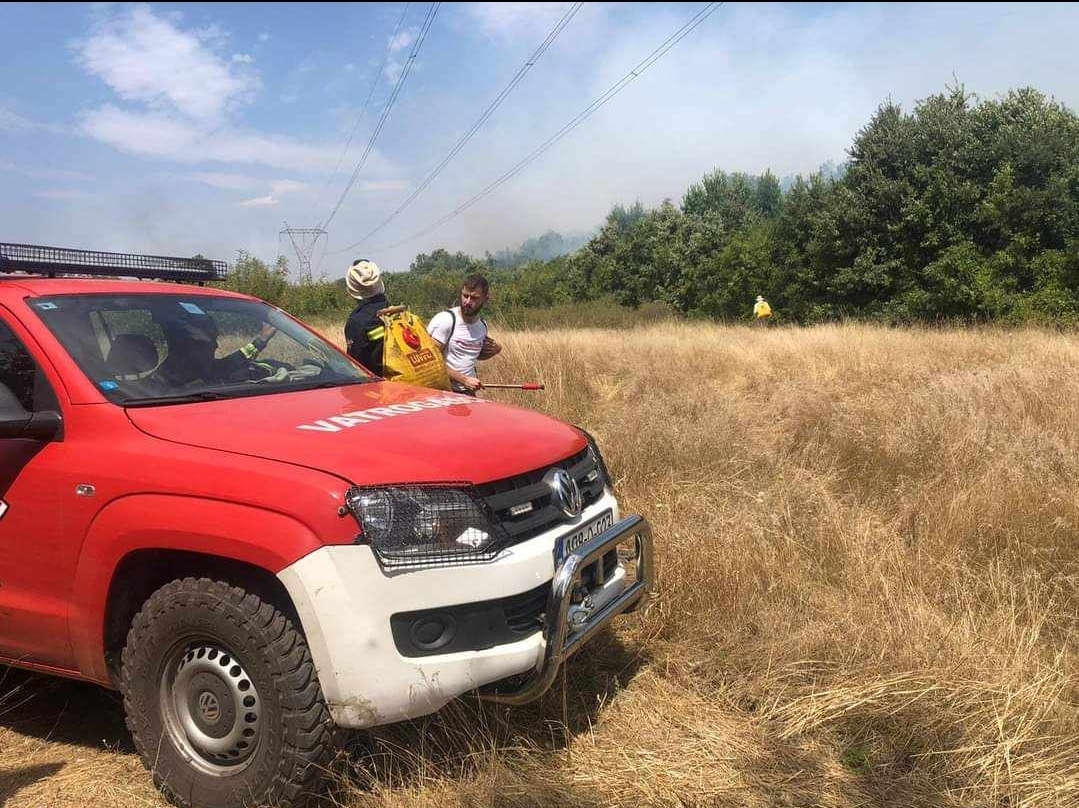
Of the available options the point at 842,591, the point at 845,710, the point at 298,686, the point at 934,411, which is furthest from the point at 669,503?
the point at 298,686

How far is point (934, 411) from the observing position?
680 cm

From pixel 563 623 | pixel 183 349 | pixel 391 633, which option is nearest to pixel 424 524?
pixel 391 633

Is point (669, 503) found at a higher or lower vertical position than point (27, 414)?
lower

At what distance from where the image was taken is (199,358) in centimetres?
332

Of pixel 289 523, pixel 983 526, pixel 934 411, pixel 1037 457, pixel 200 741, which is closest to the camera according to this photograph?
pixel 289 523

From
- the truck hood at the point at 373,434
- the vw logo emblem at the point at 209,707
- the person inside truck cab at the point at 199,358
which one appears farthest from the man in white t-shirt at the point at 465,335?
the vw logo emblem at the point at 209,707

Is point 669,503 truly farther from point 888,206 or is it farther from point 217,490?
point 888,206

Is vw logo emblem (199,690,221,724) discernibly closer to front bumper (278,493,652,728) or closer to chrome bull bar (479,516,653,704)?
front bumper (278,493,652,728)

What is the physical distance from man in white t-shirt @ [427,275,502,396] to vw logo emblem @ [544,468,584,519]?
289 centimetres

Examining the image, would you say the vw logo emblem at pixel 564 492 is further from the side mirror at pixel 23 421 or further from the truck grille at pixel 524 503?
the side mirror at pixel 23 421

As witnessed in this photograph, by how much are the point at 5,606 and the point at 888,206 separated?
2588 cm

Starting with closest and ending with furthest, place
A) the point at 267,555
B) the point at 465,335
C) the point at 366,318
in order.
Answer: the point at 267,555
the point at 366,318
the point at 465,335

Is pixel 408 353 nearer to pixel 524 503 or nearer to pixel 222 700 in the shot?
pixel 524 503

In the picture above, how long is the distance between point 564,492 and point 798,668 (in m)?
1.37
